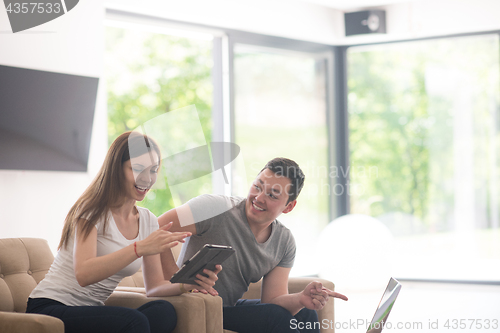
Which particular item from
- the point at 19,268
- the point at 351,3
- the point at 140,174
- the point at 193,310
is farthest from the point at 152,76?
the point at 193,310

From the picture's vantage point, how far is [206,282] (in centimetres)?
186

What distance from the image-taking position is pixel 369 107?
5.28 m

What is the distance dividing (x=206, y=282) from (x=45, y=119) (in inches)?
70.0

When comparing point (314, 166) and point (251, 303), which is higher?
point (314, 166)

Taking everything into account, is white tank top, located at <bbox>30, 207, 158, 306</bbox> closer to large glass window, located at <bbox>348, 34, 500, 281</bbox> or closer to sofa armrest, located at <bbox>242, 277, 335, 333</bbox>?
sofa armrest, located at <bbox>242, 277, 335, 333</bbox>

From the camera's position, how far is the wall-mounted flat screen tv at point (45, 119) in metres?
2.98

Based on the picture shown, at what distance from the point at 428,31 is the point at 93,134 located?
315 cm

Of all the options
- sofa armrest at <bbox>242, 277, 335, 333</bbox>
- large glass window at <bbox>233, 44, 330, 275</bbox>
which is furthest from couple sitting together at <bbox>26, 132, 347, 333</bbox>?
large glass window at <bbox>233, 44, 330, 275</bbox>

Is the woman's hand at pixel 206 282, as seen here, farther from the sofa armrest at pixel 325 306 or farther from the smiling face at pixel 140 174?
the sofa armrest at pixel 325 306

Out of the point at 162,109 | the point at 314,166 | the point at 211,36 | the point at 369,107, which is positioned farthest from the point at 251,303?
the point at 162,109

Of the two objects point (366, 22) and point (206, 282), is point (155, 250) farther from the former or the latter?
point (366, 22)

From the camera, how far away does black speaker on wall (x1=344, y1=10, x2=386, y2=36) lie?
4871 mm

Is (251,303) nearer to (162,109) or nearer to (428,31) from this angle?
(428,31)

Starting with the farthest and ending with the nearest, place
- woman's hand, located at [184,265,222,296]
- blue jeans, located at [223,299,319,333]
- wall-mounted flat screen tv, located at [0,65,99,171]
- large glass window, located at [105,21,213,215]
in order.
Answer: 1. large glass window, located at [105,21,213,215]
2. wall-mounted flat screen tv, located at [0,65,99,171]
3. blue jeans, located at [223,299,319,333]
4. woman's hand, located at [184,265,222,296]
